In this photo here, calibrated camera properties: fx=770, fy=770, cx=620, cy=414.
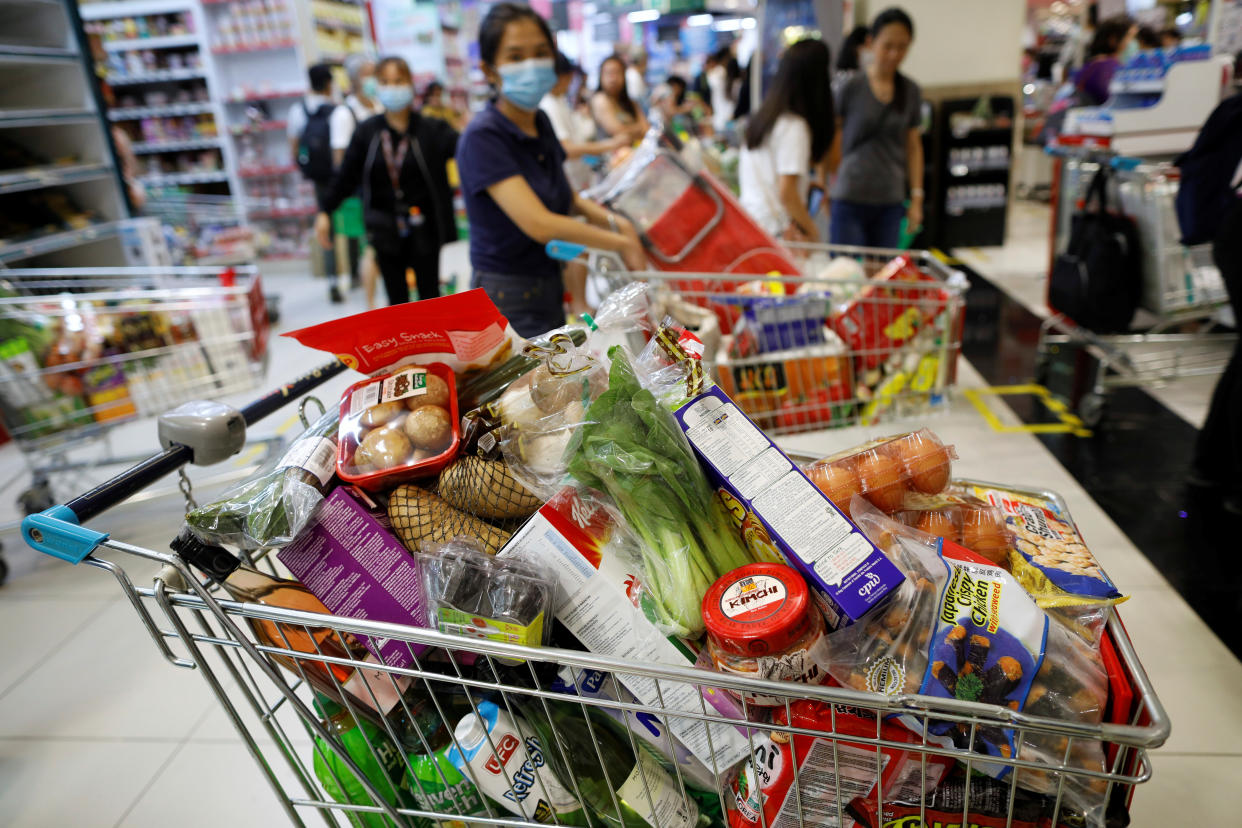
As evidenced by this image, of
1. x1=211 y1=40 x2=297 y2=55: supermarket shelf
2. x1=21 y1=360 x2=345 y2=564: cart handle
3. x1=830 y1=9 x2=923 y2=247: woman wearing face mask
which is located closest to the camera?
x1=21 y1=360 x2=345 y2=564: cart handle

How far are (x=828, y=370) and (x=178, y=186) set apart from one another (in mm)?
8497

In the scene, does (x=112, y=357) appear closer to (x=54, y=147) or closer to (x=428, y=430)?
(x=428, y=430)

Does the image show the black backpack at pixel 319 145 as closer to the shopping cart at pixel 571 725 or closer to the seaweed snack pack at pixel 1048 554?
the shopping cart at pixel 571 725

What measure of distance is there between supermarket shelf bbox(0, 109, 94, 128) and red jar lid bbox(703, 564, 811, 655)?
192 inches

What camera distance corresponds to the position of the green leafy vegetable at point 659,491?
104cm

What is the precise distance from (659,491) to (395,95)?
3.84 metres

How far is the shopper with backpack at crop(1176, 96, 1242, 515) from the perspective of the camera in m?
2.57

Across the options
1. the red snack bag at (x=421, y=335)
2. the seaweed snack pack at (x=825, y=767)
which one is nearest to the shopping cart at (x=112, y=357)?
the red snack bag at (x=421, y=335)

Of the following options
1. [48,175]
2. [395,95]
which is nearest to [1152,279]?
[395,95]

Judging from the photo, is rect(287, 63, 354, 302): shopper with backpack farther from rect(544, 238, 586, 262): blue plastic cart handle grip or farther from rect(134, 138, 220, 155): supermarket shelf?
rect(544, 238, 586, 262): blue plastic cart handle grip

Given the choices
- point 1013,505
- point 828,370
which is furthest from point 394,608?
point 828,370

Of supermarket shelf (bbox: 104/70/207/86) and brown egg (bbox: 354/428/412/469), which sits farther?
supermarket shelf (bbox: 104/70/207/86)

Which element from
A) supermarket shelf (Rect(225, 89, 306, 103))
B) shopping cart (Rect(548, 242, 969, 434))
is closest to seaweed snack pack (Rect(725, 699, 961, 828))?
shopping cart (Rect(548, 242, 969, 434))

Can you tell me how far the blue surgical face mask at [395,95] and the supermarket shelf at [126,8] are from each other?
5447 millimetres
